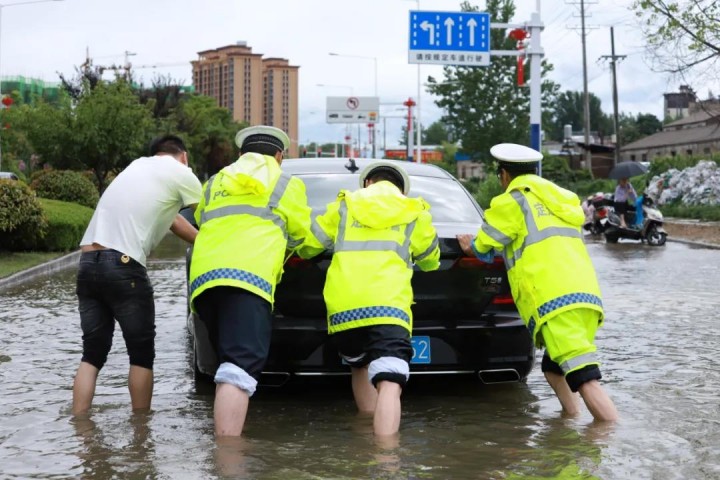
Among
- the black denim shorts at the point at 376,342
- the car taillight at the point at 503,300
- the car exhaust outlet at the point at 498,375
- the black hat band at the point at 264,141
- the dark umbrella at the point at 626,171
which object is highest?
the dark umbrella at the point at 626,171

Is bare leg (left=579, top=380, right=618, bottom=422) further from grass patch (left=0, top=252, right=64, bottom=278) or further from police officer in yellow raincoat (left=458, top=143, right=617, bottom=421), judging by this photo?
grass patch (left=0, top=252, right=64, bottom=278)

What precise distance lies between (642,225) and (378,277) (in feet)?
67.1

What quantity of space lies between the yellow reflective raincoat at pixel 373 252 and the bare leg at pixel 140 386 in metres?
1.18

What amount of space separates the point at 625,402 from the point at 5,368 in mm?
4459

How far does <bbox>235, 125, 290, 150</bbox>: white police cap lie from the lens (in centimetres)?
604

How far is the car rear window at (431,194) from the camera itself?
6.98m

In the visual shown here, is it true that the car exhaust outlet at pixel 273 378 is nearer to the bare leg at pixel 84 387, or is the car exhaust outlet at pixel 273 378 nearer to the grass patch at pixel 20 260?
the bare leg at pixel 84 387

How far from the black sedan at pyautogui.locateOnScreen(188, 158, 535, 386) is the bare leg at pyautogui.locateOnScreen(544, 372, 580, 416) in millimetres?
216

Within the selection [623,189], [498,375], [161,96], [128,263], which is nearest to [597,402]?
[498,375]

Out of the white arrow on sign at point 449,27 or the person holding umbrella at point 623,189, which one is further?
the white arrow on sign at point 449,27

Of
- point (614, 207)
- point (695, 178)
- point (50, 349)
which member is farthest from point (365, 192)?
point (695, 178)

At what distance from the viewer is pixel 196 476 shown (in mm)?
4938

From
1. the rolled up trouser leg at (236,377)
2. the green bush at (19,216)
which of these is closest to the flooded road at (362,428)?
the rolled up trouser leg at (236,377)

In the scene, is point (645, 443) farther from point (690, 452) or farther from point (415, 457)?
point (415, 457)
